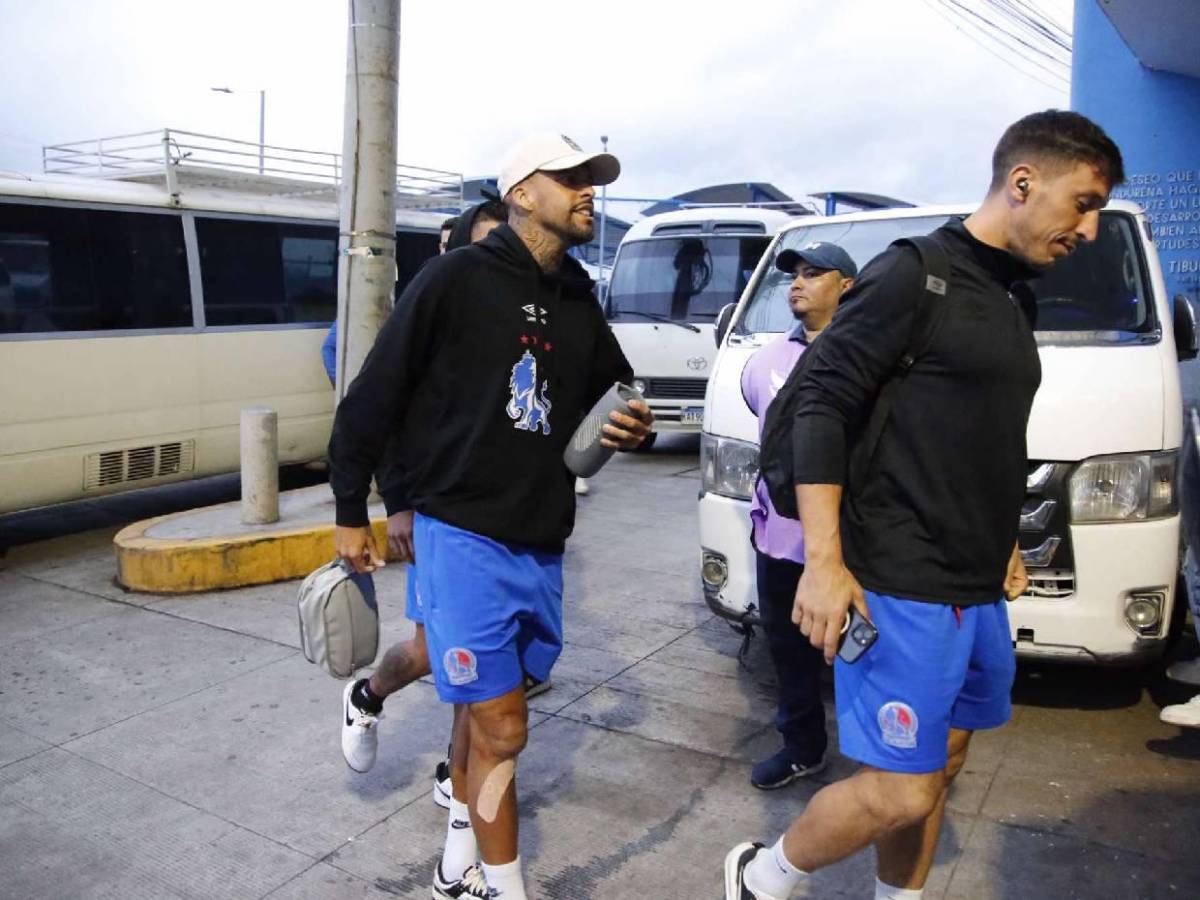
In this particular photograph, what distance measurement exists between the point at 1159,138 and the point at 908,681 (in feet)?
35.4

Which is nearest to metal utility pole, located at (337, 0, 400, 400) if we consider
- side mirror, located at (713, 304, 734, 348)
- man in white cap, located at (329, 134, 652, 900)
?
side mirror, located at (713, 304, 734, 348)

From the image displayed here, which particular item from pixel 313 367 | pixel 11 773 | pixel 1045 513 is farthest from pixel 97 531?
pixel 1045 513

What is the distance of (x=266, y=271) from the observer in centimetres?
862

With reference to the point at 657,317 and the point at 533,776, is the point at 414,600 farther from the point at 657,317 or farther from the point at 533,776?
the point at 657,317

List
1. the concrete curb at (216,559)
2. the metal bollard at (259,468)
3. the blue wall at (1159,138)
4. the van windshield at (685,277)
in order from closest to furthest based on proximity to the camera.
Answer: the concrete curb at (216,559) < the metal bollard at (259,468) < the blue wall at (1159,138) < the van windshield at (685,277)

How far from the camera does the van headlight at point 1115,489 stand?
399 cm

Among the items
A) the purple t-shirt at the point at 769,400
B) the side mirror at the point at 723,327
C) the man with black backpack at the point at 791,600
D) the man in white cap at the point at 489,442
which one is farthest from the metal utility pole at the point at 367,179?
the man in white cap at the point at 489,442

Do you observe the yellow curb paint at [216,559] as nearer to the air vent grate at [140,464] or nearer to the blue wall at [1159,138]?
the air vent grate at [140,464]

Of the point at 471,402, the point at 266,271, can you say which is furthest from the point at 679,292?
the point at 471,402

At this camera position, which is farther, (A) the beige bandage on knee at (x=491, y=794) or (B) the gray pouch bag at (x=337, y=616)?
(B) the gray pouch bag at (x=337, y=616)

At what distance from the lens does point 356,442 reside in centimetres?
288

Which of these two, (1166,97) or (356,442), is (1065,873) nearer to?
(356,442)

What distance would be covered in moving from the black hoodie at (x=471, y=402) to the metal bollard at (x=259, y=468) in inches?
161

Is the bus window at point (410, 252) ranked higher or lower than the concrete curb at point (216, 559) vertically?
higher
